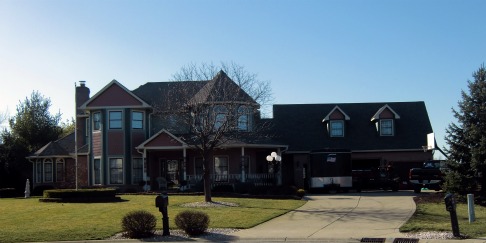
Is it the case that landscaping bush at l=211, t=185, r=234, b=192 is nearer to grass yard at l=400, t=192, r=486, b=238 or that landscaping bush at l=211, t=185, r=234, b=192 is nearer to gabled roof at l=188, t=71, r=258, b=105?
gabled roof at l=188, t=71, r=258, b=105

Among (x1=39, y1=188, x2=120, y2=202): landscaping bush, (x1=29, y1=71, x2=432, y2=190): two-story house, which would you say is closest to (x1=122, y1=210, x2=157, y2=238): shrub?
(x1=39, y1=188, x2=120, y2=202): landscaping bush

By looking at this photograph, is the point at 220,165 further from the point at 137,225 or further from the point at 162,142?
the point at 137,225

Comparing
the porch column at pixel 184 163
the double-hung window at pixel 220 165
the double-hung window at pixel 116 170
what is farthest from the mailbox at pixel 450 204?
the double-hung window at pixel 116 170

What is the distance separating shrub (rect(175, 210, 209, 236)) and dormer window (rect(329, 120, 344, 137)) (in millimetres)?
27888

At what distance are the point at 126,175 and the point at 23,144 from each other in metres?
17.3

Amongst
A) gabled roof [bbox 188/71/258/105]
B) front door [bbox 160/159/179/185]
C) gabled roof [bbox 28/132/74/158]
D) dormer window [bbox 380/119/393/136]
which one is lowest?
front door [bbox 160/159/179/185]

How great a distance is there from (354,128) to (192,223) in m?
29.2

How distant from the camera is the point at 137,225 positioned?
16.0m

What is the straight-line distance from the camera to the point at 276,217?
2086cm

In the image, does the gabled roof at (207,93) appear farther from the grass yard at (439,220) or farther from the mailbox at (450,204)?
the mailbox at (450,204)

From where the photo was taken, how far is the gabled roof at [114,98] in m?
38.6

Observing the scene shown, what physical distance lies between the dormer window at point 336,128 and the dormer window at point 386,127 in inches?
116

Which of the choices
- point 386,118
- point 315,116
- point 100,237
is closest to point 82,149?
point 315,116

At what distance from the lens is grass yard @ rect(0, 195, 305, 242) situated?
1658cm
